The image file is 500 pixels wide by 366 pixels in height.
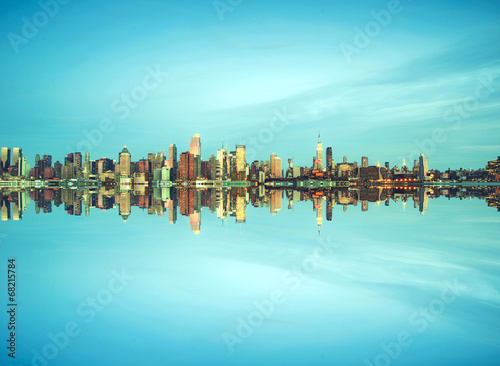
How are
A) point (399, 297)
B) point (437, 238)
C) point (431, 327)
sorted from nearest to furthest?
1. point (431, 327)
2. point (399, 297)
3. point (437, 238)

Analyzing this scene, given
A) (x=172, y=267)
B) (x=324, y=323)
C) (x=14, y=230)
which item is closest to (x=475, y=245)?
(x=324, y=323)

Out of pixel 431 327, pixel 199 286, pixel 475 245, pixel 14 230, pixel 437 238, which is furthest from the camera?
pixel 14 230

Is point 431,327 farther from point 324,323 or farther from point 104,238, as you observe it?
point 104,238

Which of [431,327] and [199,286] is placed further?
[199,286]

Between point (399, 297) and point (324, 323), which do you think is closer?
point (324, 323)

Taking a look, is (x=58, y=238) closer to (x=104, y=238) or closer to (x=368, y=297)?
(x=104, y=238)

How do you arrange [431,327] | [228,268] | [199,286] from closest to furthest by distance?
[431,327]
[199,286]
[228,268]

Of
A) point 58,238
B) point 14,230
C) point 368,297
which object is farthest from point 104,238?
point 368,297

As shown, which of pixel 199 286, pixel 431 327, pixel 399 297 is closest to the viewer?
pixel 431 327

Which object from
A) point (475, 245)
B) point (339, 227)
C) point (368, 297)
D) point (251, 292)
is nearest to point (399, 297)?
point (368, 297)
